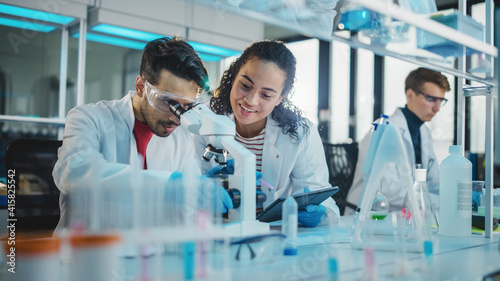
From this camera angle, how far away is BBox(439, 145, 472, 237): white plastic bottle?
1450 mm

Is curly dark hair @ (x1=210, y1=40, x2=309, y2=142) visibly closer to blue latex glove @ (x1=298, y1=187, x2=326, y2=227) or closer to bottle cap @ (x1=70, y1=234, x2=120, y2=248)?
blue latex glove @ (x1=298, y1=187, x2=326, y2=227)

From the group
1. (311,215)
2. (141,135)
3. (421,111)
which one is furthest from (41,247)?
(421,111)

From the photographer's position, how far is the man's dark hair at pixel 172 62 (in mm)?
1858

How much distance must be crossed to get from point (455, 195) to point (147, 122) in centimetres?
124

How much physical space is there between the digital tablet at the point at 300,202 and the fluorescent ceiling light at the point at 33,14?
1.97 m

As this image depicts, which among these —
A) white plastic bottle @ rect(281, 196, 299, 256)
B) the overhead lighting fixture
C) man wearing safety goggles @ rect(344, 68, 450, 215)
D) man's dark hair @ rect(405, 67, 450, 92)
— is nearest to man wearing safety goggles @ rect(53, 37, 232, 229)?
the overhead lighting fixture

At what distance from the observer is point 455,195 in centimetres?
146

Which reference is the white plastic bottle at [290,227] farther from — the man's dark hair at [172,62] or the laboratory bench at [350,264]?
the man's dark hair at [172,62]

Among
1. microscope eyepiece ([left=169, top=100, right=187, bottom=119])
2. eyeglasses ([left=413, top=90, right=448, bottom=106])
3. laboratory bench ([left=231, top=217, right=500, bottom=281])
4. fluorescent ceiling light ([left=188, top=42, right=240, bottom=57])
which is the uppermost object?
fluorescent ceiling light ([left=188, top=42, right=240, bottom=57])

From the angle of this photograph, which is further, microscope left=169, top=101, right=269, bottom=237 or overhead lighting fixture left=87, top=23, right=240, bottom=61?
overhead lighting fixture left=87, top=23, right=240, bottom=61

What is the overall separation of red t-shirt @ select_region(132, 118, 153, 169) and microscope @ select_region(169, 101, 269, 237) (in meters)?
0.49

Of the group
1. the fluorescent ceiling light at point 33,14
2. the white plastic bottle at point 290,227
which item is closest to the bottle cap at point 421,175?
the white plastic bottle at point 290,227

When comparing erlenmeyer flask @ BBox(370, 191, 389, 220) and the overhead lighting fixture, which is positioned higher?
the overhead lighting fixture

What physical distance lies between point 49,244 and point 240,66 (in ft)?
5.46
